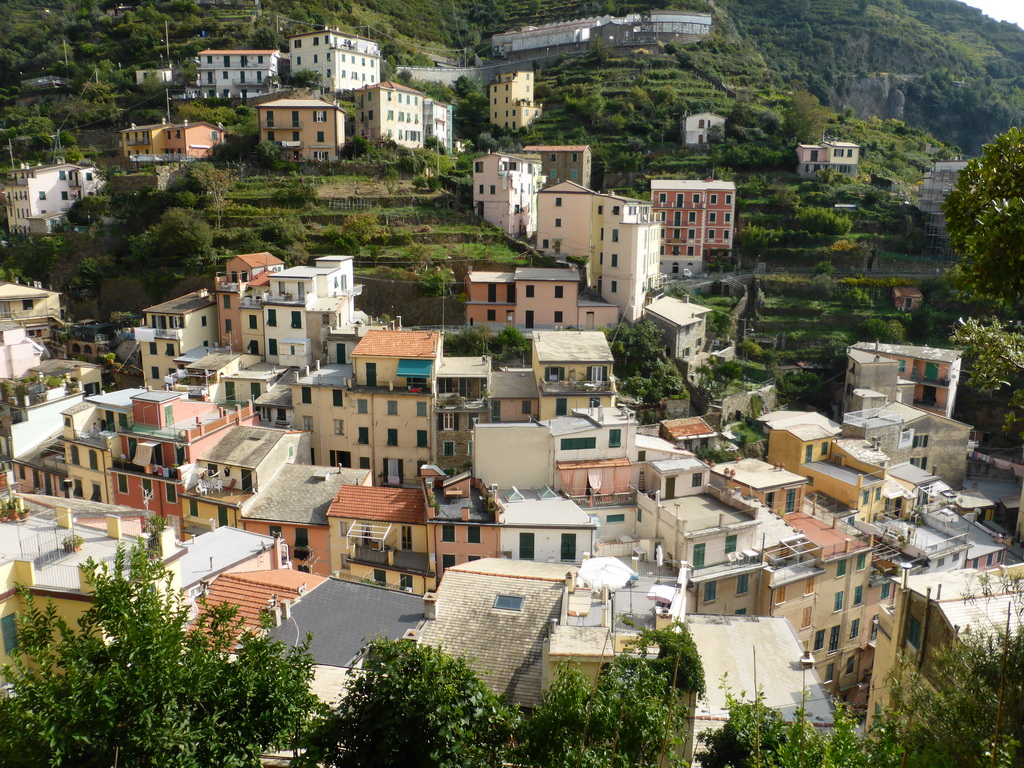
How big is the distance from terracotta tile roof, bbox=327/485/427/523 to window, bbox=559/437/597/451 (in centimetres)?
515

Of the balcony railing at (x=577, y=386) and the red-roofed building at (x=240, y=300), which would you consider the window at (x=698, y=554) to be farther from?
the red-roofed building at (x=240, y=300)

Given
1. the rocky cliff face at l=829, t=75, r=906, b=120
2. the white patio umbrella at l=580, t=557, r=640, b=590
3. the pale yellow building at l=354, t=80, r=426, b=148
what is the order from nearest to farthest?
the white patio umbrella at l=580, t=557, r=640, b=590 < the pale yellow building at l=354, t=80, r=426, b=148 < the rocky cliff face at l=829, t=75, r=906, b=120

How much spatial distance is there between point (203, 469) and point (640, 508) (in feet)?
49.5

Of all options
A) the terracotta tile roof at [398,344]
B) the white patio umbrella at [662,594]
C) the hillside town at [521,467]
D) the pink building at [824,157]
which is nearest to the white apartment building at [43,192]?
the hillside town at [521,467]

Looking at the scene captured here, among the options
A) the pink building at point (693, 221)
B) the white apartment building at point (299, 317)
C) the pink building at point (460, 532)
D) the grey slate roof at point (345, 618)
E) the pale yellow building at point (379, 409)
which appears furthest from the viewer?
the pink building at point (693, 221)

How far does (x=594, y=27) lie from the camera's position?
88.8 metres

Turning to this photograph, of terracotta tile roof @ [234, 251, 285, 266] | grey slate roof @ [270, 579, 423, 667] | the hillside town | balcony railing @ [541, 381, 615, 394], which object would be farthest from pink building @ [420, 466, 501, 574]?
terracotta tile roof @ [234, 251, 285, 266]

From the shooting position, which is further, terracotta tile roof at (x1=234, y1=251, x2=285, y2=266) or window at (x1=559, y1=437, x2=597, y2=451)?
terracotta tile roof at (x1=234, y1=251, x2=285, y2=266)

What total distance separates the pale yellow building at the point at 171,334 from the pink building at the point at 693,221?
98.7ft

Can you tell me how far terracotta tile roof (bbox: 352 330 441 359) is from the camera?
32.4 m

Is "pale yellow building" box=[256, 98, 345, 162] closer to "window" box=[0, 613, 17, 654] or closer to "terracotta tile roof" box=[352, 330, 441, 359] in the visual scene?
"terracotta tile roof" box=[352, 330, 441, 359]

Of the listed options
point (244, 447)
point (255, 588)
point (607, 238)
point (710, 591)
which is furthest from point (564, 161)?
point (255, 588)

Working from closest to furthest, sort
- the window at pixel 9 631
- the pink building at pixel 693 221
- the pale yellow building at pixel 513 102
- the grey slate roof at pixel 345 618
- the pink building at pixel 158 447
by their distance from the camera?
the window at pixel 9 631, the grey slate roof at pixel 345 618, the pink building at pixel 158 447, the pink building at pixel 693 221, the pale yellow building at pixel 513 102

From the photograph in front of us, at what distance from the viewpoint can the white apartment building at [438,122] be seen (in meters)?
64.8
